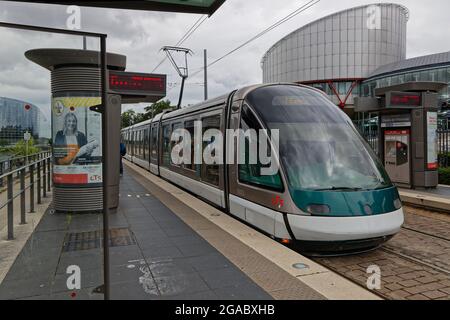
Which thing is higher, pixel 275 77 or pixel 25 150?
pixel 275 77

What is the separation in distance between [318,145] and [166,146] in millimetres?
8879

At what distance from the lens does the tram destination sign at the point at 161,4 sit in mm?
2682

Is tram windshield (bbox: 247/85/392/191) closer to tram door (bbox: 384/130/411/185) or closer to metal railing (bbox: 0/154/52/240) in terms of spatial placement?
metal railing (bbox: 0/154/52/240)

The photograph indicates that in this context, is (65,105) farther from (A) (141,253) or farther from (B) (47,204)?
(A) (141,253)

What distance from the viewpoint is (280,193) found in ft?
18.4

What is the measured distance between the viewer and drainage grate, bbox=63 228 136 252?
5277mm

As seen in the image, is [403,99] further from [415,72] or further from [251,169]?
[415,72]

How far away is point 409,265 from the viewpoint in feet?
17.5

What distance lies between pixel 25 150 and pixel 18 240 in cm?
183

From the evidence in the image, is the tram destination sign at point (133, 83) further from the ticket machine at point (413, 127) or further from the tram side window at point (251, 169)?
the ticket machine at point (413, 127)

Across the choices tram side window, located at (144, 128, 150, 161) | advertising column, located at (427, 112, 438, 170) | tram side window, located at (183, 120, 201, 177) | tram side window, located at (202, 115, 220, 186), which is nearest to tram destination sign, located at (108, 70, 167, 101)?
tram side window, located at (202, 115, 220, 186)

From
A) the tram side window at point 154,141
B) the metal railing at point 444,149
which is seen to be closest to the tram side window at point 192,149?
the tram side window at point 154,141

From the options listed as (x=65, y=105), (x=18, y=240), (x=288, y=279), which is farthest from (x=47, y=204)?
(x=288, y=279)
